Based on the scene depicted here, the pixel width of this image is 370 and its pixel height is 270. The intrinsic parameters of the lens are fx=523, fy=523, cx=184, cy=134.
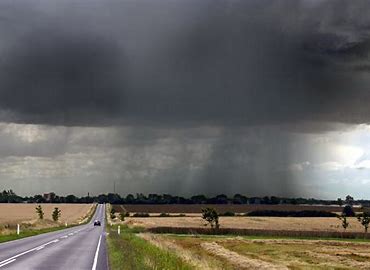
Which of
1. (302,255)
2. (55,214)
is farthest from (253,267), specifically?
(55,214)

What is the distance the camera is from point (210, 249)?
201 feet

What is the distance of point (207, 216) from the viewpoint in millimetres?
130375

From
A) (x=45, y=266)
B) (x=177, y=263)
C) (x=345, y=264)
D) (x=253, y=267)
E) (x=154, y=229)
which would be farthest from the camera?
(x=154, y=229)

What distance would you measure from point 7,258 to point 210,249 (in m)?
34.3

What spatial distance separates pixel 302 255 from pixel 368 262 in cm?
848

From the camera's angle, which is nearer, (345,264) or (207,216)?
(345,264)

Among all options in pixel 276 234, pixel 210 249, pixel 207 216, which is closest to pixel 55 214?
pixel 207 216

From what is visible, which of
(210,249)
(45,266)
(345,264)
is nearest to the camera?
(45,266)

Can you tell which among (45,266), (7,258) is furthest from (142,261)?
(7,258)

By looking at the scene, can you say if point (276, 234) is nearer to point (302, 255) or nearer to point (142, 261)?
point (302, 255)

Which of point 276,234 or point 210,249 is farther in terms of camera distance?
point 276,234

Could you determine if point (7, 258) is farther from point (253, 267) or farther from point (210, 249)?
point (210, 249)

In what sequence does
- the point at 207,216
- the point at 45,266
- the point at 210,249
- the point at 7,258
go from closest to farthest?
the point at 45,266, the point at 7,258, the point at 210,249, the point at 207,216

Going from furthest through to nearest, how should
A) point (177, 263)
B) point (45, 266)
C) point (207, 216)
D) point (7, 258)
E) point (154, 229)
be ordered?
point (207, 216) → point (154, 229) → point (7, 258) → point (177, 263) → point (45, 266)
